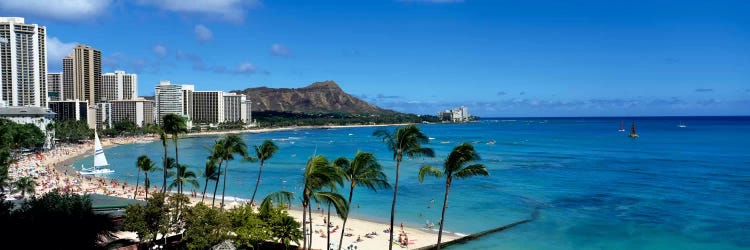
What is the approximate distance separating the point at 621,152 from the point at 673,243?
77854 millimetres

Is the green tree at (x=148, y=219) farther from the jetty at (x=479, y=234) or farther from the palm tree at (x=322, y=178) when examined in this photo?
the jetty at (x=479, y=234)

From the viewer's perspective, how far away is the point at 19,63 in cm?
13850

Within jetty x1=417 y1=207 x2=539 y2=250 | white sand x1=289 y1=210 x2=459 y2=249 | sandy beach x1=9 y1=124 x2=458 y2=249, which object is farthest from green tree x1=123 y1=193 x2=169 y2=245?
jetty x1=417 y1=207 x2=539 y2=250

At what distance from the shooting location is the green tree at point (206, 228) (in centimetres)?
2116

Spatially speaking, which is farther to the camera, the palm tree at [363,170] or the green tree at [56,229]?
the palm tree at [363,170]

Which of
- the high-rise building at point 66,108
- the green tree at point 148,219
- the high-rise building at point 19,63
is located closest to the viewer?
the green tree at point 148,219

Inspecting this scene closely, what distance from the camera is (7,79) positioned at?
138250mm

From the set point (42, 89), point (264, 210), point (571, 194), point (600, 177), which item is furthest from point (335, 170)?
point (42, 89)

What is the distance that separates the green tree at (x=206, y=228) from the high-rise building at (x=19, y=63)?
138 metres

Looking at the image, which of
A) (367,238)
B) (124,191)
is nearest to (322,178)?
(367,238)

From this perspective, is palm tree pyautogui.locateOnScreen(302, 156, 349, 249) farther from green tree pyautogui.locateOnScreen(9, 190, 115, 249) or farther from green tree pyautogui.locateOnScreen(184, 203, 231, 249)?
green tree pyautogui.locateOnScreen(9, 190, 115, 249)

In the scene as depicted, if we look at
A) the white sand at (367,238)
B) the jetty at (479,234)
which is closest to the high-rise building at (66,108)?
the white sand at (367,238)

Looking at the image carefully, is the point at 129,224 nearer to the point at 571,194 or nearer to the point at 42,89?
the point at 571,194

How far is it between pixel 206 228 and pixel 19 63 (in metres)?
144
